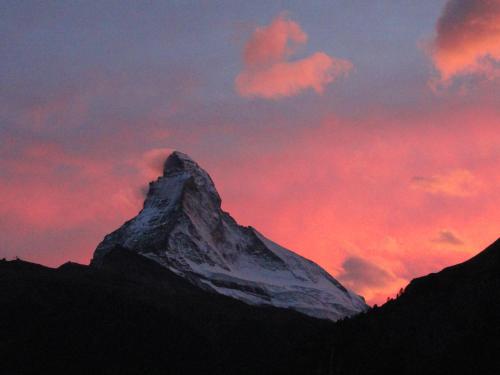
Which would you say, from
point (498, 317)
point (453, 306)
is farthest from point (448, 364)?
point (453, 306)

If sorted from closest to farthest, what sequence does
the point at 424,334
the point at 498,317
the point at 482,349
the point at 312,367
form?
1. the point at 482,349
2. the point at 498,317
3. the point at 424,334
4. the point at 312,367

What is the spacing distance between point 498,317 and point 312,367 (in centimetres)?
3777

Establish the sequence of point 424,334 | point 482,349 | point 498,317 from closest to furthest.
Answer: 1. point 482,349
2. point 498,317
3. point 424,334

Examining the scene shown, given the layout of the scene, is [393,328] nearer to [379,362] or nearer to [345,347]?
[345,347]

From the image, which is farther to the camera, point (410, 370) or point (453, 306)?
point (453, 306)

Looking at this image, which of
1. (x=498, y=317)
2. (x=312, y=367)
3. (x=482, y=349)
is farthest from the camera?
(x=312, y=367)

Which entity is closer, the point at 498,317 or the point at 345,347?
the point at 498,317

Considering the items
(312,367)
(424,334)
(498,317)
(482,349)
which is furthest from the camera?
(312,367)

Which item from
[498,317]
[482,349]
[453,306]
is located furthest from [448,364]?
[453,306]

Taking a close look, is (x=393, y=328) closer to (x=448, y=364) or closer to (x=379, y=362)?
(x=379, y=362)

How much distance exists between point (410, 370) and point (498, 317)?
652 inches

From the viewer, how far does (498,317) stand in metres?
173

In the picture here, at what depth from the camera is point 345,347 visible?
194 metres

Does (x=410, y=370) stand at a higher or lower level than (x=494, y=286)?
lower
